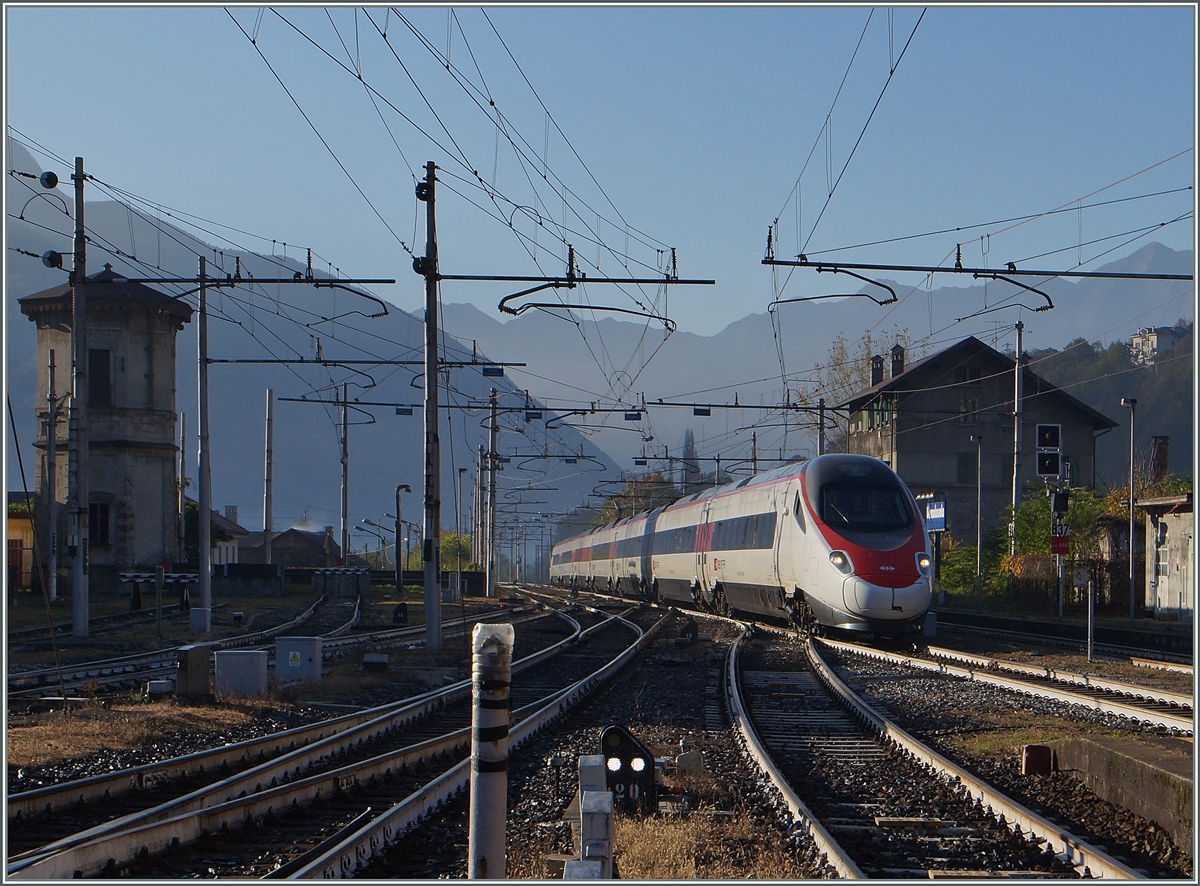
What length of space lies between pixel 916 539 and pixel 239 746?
13355 millimetres

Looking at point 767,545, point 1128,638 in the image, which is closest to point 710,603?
point 767,545

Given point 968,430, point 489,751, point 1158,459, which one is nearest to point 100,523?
point 968,430

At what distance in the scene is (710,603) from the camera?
33.4 m

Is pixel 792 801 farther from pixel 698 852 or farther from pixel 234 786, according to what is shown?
pixel 234 786

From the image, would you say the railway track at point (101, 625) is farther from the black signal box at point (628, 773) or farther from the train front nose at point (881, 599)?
the black signal box at point (628, 773)

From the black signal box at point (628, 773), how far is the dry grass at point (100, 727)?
4849 mm

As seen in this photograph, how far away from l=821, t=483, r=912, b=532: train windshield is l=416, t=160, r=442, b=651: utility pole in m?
6.70

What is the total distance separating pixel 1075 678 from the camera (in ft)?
52.7

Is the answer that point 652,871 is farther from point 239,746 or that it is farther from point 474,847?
point 239,746

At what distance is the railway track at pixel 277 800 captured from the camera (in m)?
6.54

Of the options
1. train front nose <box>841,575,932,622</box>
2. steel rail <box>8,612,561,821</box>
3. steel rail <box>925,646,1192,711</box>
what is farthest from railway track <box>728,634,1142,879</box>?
train front nose <box>841,575,932,622</box>

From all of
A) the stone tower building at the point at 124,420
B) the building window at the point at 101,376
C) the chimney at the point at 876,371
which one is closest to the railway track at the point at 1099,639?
the stone tower building at the point at 124,420

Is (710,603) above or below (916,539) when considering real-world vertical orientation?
below

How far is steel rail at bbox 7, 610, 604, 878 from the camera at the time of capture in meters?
6.15
